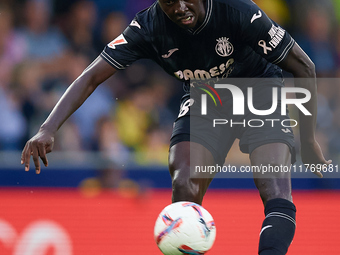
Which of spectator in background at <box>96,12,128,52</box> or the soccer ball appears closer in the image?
the soccer ball

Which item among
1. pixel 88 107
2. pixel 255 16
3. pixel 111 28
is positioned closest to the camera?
pixel 255 16

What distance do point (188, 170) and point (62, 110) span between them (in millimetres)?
878

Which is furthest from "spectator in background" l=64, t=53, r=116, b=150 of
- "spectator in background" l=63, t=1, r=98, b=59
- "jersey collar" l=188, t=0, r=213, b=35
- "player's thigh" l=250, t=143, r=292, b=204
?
"player's thigh" l=250, t=143, r=292, b=204

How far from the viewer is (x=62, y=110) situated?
3533 millimetres

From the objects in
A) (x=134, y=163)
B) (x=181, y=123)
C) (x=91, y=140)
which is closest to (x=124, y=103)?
(x=91, y=140)

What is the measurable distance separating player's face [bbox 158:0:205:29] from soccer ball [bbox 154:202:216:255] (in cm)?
110

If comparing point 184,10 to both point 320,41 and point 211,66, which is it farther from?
point 320,41

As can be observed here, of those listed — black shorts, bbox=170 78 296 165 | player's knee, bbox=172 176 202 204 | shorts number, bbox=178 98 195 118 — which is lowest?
player's knee, bbox=172 176 202 204

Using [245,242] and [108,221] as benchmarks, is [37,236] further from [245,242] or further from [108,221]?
[245,242]

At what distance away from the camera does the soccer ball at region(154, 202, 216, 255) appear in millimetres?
3219

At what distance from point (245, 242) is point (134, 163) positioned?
1.48 meters

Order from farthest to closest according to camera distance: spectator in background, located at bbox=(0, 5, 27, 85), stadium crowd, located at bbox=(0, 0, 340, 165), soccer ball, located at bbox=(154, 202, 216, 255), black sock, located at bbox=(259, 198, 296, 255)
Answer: spectator in background, located at bbox=(0, 5, 27, 85) < stadium crowd, located at bbox=(0, 0, 340, 165) < soccer ball, located at bbox=(154, 202, 216, 255) < black sock, located at bbox=(259, 198, 296, 255)

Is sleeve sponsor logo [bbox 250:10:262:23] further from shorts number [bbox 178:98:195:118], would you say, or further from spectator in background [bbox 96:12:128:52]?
spectator in background [bbox 96:12:128:52]

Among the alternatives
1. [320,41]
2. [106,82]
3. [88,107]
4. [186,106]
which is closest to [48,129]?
[186,106]
